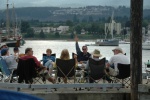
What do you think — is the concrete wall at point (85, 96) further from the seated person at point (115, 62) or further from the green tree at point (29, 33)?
the green tree at point (29, 33)

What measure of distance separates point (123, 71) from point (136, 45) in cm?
123

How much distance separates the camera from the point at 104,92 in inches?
505

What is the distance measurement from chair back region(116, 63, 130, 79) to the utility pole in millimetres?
857

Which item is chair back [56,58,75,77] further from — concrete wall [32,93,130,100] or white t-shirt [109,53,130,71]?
white t-shirt [109,53,130,71]

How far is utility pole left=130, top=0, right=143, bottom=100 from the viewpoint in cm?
1247

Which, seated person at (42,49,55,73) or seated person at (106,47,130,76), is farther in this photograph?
seated person at (42,49,55,73)

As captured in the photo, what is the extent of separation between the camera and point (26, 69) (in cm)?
1329

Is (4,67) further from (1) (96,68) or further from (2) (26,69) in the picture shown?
(1) (96,68)

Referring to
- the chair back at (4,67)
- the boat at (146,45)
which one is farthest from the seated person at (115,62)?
the boat at (146,45)

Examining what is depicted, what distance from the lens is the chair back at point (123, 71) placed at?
1343cm

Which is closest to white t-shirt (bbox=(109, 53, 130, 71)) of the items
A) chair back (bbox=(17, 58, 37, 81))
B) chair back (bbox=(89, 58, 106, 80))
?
chair back (bbox=(89, 58, 106, 80))

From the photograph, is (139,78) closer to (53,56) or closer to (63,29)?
(53,56)

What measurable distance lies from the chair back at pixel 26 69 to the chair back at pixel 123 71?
2235 mm

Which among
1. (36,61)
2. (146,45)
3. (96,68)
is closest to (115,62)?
(96,68)
